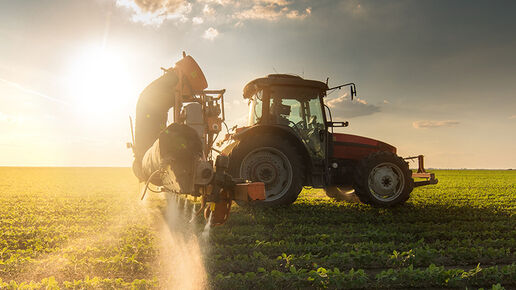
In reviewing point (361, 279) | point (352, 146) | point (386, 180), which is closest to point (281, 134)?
point (352, 146)

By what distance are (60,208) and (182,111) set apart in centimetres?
452

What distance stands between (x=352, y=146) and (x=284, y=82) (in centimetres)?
218

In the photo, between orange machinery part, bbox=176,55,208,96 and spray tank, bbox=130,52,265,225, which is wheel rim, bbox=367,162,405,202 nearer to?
spray tank, bbox=130,52,265,225

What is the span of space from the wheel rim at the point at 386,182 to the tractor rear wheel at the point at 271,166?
1.69 m

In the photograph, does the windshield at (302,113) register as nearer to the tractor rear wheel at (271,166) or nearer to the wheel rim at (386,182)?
the tractor rear wheel at (271,166)

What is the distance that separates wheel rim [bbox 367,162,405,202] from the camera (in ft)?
25.5

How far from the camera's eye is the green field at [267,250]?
11.7 feet

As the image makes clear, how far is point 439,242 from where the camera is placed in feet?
16.9

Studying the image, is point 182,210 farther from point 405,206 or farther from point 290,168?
point 405,206

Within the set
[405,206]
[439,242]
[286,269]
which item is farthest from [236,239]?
[405,206]

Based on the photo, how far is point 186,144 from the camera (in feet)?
14.4

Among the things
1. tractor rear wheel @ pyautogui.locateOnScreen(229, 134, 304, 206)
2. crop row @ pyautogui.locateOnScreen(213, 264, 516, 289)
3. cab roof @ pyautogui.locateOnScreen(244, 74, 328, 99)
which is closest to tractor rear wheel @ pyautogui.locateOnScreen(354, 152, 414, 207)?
tractor rear wheel @ pyautogui.locateOnScreen(229, 134, 304, 206)

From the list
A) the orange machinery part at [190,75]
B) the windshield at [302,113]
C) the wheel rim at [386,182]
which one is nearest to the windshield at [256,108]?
the windshield at [302,113]

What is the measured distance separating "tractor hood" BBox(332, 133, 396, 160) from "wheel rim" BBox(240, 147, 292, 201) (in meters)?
1.48
